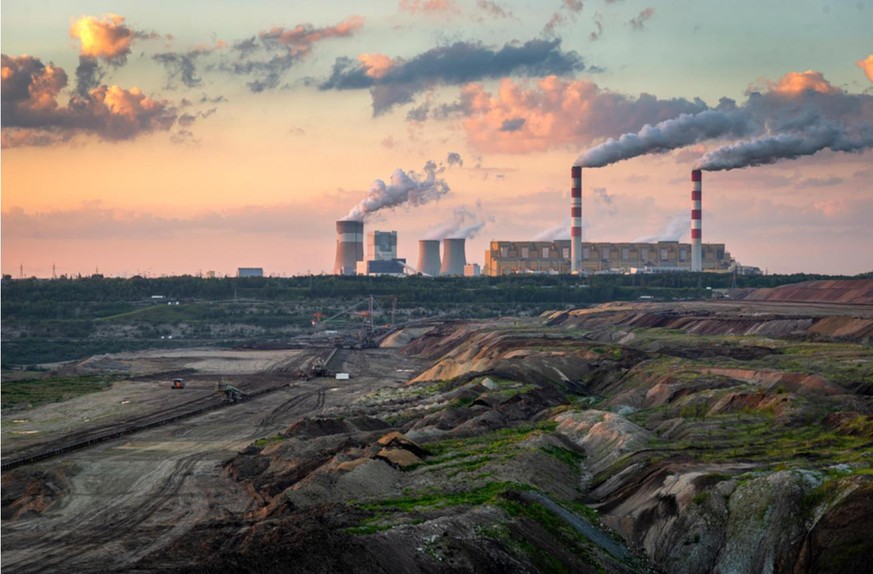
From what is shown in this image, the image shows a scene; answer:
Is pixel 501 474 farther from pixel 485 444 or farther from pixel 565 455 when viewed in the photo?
pixel 485 444

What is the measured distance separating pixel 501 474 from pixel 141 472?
84.8 feet

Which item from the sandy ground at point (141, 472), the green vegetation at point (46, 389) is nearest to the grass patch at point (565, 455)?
the sandy ground at point (141, 472)

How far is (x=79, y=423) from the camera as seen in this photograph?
95750 mm

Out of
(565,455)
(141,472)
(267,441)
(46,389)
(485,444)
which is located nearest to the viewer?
(565,455)

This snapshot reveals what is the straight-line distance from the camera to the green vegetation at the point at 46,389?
11207 centimetres

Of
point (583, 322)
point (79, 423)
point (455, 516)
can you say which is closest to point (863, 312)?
point (583, 322)

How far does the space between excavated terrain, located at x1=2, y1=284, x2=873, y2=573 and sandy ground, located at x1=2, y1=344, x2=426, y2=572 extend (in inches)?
8.7

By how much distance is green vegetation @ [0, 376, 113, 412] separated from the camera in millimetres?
112075

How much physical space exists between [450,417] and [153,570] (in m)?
41.8

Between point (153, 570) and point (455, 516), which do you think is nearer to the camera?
point (153, 570)

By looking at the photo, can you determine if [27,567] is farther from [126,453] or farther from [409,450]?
[126,453]

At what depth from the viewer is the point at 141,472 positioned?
71.0m

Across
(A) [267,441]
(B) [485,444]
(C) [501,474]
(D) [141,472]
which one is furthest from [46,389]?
(C) [501,474]

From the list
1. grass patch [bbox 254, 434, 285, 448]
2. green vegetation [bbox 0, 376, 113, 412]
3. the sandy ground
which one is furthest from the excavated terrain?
green vegetation [bbox 0, 376, 113, 412]
